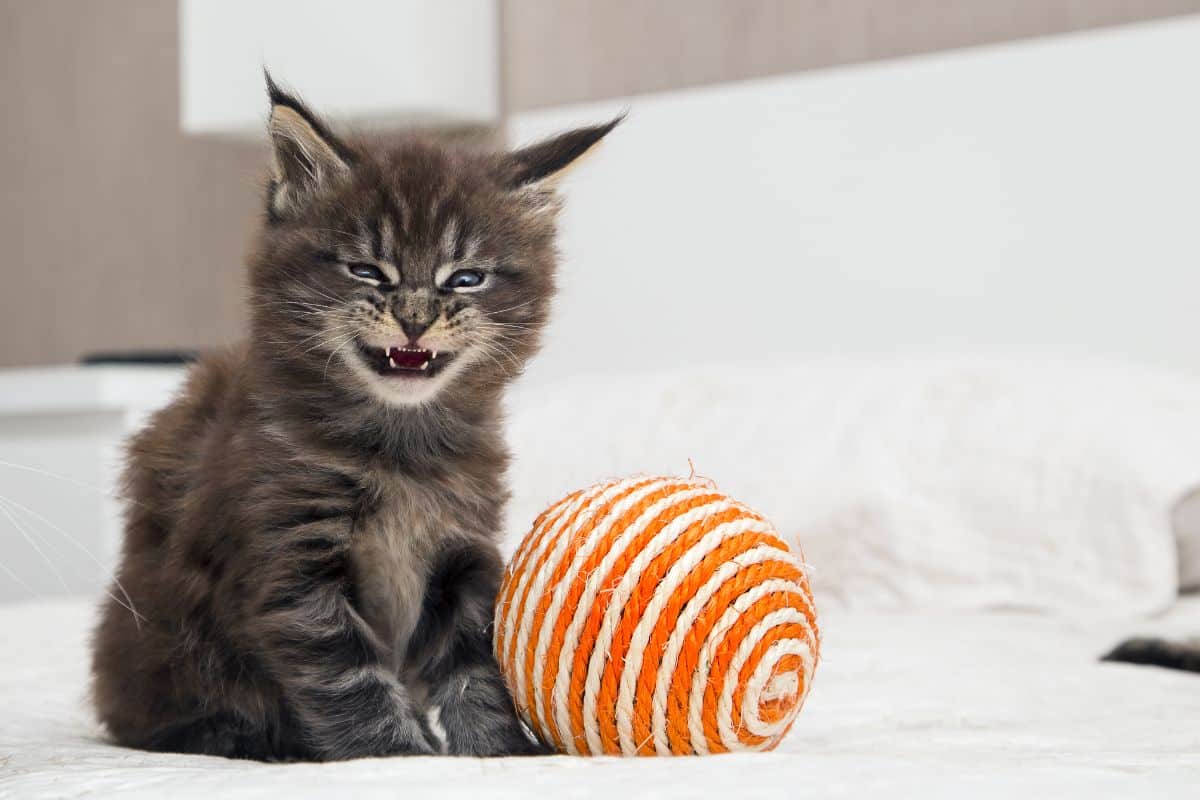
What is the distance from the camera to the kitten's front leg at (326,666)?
0.98m

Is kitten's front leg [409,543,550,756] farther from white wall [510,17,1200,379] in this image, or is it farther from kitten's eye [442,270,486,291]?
white wall [510,17,1200,379]

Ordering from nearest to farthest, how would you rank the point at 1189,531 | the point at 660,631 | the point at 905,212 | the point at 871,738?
1. the point at 660,631
2. the point at 871,738
3. the point at 1189,531
4. the point at 905,212

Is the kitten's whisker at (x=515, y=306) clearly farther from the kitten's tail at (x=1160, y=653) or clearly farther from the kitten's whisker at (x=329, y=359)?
the kitten's tail at (x=1160, y=653)

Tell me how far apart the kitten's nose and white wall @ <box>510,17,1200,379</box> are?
188cm

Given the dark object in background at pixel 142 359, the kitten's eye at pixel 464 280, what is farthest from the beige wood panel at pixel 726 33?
the kitten's eye at pixel 464 280

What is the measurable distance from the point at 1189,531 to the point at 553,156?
1351mm

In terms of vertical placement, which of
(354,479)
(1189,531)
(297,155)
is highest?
(297,155)

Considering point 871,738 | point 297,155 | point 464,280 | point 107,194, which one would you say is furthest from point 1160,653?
point 107,194

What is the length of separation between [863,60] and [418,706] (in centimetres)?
214

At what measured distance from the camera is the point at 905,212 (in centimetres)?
273

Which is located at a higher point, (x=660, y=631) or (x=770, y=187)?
(x=770, y=187)

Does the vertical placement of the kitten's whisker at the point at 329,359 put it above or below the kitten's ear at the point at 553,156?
below

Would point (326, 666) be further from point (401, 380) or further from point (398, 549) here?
point (401, 380)

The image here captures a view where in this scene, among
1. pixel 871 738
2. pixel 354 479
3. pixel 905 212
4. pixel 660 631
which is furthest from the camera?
pixel 905 212
